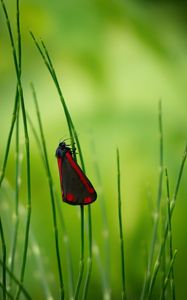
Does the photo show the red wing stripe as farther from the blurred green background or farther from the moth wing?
the blurred green background

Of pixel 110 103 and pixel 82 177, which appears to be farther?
pixel 110 103

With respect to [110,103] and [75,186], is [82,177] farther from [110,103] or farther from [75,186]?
[110,103]

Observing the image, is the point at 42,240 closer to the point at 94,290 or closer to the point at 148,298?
the point at 94,290

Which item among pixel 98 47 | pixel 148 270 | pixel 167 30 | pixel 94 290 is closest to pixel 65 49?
pixel 98 47

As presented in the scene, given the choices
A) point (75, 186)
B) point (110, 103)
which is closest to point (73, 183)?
point (75, 186)

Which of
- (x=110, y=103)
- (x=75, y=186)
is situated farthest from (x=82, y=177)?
(x=110, y=103)

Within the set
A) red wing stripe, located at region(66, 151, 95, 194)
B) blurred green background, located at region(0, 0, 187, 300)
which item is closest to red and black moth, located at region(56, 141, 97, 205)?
red wing stripe, located at region(66, 151, 95, 194)
